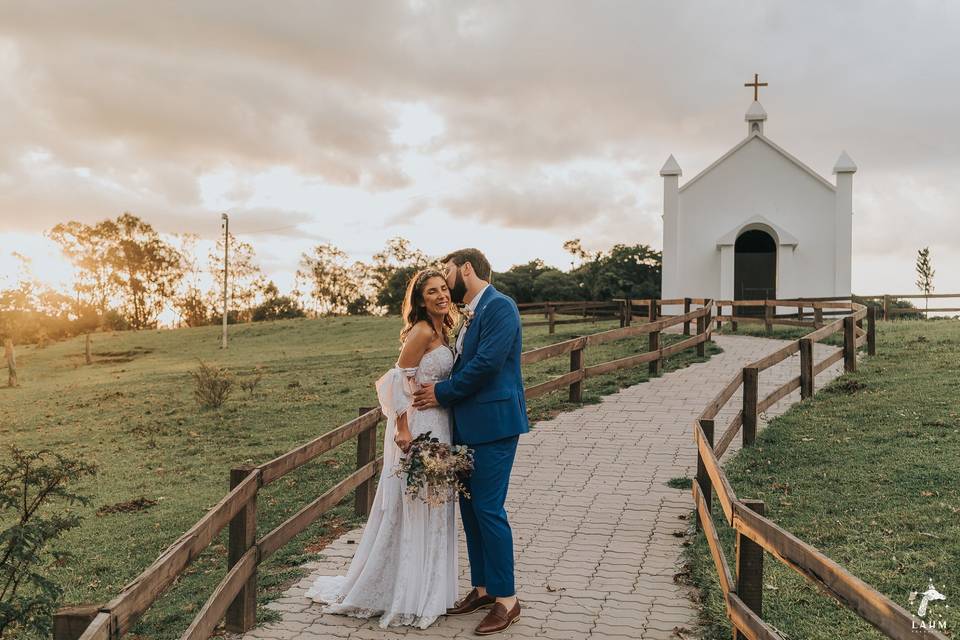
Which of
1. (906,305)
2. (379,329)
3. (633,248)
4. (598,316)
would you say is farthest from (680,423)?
(633,248)

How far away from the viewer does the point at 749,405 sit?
9.81 meters

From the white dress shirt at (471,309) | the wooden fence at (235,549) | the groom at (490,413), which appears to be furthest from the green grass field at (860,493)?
the wooden fence at (235,549)

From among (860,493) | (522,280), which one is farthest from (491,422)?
(522,280)

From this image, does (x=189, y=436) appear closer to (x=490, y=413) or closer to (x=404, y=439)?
(x=404, y=439)

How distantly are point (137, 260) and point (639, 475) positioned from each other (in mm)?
65107

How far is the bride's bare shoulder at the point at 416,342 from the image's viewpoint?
507 centimetres

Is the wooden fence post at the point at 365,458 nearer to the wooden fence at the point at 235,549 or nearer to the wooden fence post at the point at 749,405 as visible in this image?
the wooden fence at the point at 235,549

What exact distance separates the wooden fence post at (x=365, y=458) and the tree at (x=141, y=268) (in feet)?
207

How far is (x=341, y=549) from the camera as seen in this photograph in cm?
689

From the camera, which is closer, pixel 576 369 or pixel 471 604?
pixel 471 604

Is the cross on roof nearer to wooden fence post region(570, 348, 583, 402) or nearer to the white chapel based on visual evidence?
the white chapel

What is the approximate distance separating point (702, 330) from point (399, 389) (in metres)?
15.3

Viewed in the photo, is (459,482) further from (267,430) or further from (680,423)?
(267,430)

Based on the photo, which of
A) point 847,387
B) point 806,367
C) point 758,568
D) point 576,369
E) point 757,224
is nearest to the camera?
point 758,568
